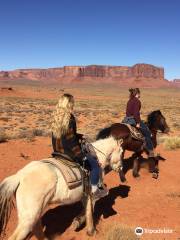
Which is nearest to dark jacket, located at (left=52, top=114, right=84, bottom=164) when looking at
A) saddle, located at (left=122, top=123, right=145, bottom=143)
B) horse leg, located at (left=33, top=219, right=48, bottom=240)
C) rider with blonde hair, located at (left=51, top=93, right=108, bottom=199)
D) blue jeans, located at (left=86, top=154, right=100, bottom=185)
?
rider with blonde hair, located at (left=51, top=93, right=108, bottom=199)

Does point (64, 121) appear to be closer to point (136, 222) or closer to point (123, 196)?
point (136, 222)

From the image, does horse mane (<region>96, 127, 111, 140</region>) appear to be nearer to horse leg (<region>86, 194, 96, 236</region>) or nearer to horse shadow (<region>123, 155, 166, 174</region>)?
horse leg (<region>86, 194, 96, 236</region>)

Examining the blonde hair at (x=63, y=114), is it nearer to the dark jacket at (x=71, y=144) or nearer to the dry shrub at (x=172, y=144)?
the dark jacket at (x=71, y=144)

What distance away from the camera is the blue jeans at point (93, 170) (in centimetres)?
614

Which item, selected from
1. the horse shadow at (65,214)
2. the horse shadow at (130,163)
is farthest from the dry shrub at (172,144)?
the horse shadow at (65,214)

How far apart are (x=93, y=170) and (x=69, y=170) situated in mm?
792

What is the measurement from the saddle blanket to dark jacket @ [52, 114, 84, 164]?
0.15m

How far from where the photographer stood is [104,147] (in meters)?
6.57

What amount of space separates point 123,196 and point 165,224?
6.11 feet

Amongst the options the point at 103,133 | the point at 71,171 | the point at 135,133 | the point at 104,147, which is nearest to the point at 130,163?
the point at 135,133

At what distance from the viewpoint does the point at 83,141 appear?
19.9 ft

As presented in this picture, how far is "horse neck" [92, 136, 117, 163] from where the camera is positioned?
6.48 m

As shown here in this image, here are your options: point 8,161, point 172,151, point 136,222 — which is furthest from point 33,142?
point 136,222

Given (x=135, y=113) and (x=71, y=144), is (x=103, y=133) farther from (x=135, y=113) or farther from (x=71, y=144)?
(x=71, y=144)
